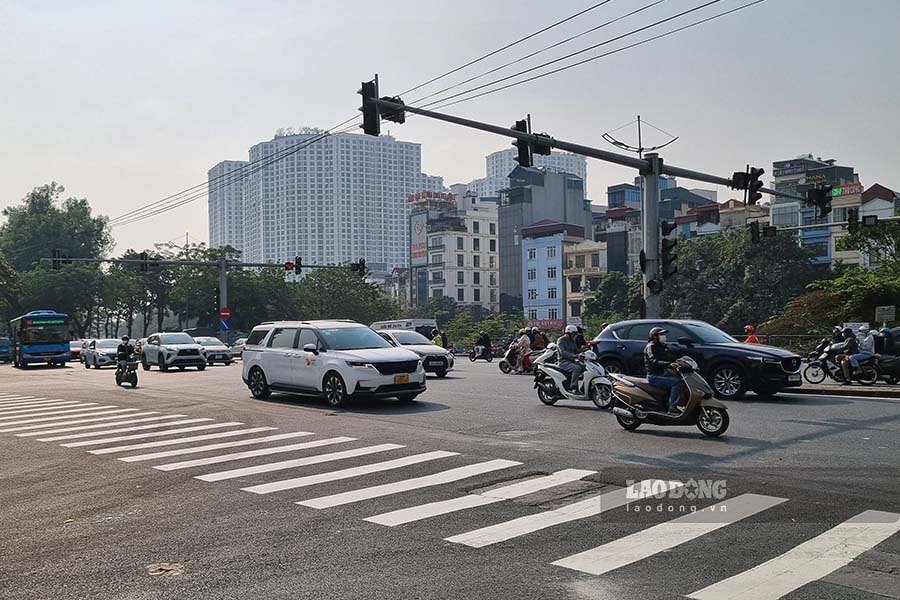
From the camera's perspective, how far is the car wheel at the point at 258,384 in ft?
62.4

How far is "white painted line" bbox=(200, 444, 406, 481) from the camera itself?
941 centimetres

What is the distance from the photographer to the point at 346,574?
5621 mm

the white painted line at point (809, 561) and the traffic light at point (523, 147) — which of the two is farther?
the traffic light at point (523, 147)

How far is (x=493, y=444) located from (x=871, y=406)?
26.1 feet

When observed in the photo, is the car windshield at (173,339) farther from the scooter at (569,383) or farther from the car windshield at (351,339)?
the scooter at (569,383)

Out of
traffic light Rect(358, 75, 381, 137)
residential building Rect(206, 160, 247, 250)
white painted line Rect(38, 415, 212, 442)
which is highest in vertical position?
residential building Rect(206, 160, 247, 250)

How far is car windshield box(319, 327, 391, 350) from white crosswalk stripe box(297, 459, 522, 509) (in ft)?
25.7

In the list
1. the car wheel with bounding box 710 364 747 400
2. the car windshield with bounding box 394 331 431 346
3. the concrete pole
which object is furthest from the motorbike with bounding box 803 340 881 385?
the car windshield with bounding box 394 331 431 346

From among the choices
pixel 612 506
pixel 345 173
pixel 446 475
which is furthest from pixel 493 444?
pixel 345 173

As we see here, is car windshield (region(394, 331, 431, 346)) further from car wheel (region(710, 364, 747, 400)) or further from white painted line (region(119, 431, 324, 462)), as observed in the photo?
white painted line (region(119, 431, 324, 462))

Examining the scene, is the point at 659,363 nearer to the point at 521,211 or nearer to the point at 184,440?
the point at 184,440

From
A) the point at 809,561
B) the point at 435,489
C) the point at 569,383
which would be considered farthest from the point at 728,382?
the point at 809,561

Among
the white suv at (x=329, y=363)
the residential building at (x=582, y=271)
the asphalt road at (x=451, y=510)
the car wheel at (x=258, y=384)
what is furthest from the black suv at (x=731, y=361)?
the residential building at (x=582, y=271)

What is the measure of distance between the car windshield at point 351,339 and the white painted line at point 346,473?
6.88m
